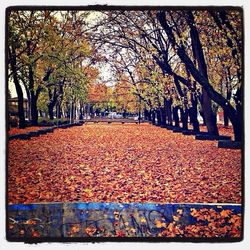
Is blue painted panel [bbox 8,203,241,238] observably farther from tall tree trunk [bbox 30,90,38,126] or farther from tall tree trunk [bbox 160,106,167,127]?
tall tree trunk [bbox 160,106,167,127]

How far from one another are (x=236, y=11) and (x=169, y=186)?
167 centimetres

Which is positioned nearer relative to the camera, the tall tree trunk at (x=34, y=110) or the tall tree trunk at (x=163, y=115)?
the tall tree trunk at (x=34, y=110)

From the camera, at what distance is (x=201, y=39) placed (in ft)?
16.9

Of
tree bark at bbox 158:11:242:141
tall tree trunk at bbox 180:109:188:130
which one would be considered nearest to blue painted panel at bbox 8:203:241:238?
tree bark at bbox 158:11:242:141

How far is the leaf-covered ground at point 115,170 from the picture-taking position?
189 inches

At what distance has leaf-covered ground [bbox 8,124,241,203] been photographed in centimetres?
480

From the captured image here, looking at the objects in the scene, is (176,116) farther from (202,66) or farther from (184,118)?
(202,66)

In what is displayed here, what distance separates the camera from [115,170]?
4.90 metres

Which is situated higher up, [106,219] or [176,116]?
[176,116]

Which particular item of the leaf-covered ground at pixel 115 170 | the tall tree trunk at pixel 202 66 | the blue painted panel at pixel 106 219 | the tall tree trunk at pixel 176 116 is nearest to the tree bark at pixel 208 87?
the tall tree trunk at pixel 202 66

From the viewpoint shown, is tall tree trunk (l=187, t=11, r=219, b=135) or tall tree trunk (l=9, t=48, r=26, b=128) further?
tall tree trunk (l=187, t=11, r=219, b=135)

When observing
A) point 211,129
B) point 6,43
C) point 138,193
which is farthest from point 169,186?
point 6,43

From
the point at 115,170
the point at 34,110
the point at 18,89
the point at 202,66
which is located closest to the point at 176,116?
the point at 202,66

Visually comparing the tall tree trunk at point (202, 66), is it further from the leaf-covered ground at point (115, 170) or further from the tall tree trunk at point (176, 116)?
the tall tree trunk at point (176, 116)
